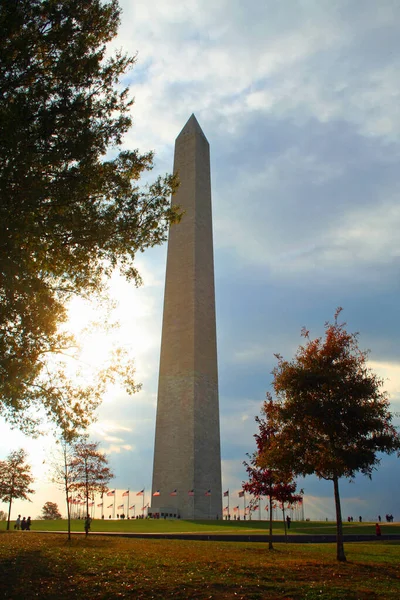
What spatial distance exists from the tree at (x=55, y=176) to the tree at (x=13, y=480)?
31.5 m

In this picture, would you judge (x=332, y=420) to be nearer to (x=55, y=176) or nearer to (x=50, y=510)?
(x=55, y=176)

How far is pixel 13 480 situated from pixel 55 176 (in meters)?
37.9

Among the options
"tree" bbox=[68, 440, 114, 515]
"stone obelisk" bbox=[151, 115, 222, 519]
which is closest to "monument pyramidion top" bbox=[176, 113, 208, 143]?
"stone obelisk" bbox=[151, 115, 222, 519]

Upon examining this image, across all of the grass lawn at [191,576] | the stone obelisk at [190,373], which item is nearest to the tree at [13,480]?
the stone obelisk at [190,373]

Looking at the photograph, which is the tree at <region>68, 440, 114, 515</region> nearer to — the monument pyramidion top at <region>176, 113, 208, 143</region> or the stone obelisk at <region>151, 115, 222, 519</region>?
the stone obelisk at <region>151, 115, 222, 519</region>

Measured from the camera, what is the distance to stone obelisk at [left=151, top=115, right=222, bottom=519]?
147 ft

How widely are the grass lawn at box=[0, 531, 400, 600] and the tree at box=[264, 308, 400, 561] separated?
9.70ft

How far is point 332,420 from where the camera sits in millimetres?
16812

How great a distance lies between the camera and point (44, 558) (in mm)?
14742

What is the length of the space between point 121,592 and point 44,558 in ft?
20.2

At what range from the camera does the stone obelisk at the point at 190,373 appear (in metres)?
44.7

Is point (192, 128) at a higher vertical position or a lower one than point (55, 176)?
higher

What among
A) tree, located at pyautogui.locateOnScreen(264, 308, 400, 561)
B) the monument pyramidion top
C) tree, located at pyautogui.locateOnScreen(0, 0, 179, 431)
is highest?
the monument pyramidion top

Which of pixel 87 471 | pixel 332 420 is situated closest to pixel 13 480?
pixel 87 471
